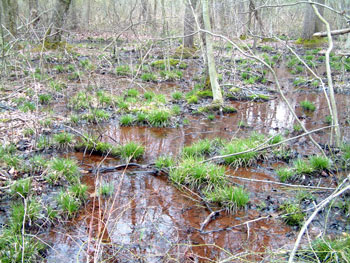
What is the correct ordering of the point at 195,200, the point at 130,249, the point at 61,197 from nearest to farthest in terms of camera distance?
the point at 130,249 < the point at 61,197 < the point at 195,200

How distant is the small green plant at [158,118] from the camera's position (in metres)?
8.01

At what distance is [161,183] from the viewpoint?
5230 mm

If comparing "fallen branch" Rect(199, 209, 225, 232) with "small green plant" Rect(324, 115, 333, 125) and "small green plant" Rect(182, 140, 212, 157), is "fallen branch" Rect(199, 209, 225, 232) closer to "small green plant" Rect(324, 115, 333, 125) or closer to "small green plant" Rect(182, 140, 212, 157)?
"small green plant" Rect(182, 140, 212, 157)

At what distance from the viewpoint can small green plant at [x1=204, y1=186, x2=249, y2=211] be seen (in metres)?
4.54

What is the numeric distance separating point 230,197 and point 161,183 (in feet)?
3.86

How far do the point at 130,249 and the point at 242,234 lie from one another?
1378 millimetres

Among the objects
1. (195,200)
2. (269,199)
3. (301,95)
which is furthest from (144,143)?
(301,95)

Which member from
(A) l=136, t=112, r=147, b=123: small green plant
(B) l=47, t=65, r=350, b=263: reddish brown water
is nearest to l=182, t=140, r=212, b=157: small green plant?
(B) l=47, t=65, r=350, b=263: reddish brown water

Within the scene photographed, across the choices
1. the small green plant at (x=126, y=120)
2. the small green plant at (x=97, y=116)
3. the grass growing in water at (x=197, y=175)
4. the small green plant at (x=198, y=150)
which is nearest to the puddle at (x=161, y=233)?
the grass growing in water at (x=197, y=175)

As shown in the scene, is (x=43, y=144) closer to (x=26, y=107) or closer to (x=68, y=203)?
(x=26, y=107)

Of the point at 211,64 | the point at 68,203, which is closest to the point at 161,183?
the point at 68,203

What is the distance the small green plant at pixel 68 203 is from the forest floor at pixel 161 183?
0.05ft

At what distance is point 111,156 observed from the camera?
20.2ft

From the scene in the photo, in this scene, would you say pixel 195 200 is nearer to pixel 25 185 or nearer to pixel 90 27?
pixel 25 185
